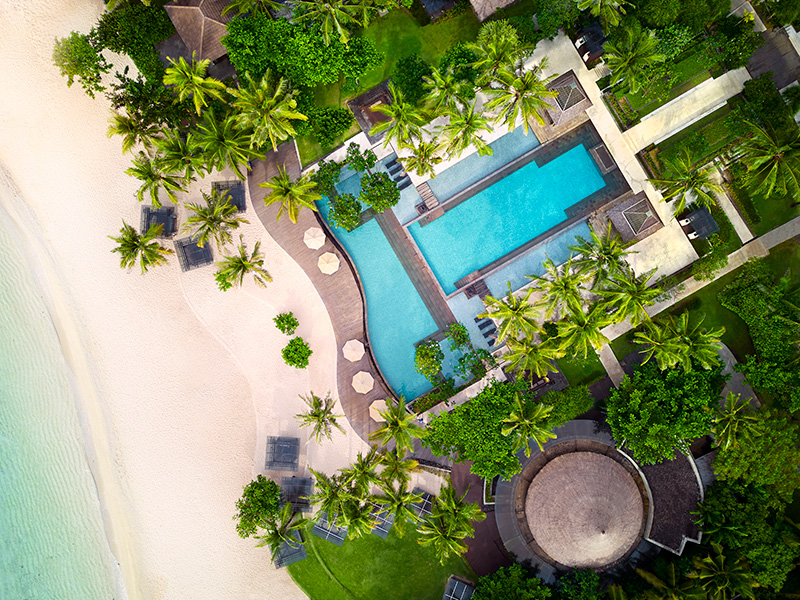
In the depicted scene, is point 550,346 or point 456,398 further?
point 456,398

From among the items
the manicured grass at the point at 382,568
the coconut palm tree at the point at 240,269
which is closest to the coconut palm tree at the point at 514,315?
the coconut palm tree at the point at 240,269

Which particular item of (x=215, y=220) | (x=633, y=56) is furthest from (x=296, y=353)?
(x=633, y=56)

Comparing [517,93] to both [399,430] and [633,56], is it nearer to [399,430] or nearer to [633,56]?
[633,56]

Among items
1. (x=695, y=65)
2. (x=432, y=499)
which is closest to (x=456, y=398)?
(x=432, y=499)

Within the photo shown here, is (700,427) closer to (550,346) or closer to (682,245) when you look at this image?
(550,346)

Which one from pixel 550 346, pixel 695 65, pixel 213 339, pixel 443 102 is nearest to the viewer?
pixel 443 102

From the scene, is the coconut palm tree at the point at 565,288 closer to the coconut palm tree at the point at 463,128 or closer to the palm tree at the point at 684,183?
the palm tree at the point at 684,183

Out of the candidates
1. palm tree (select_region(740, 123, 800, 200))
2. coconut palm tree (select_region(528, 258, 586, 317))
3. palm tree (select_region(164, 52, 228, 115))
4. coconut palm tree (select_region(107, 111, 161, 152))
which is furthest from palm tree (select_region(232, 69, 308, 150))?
palm tree (select_region(740, 123, 800, 200))
